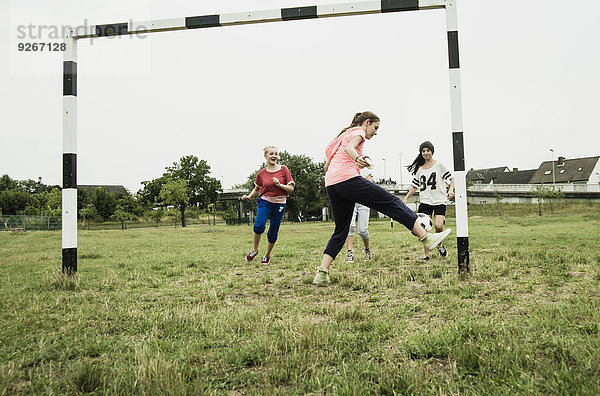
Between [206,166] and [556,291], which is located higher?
[206,166]

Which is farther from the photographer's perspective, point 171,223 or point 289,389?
point 171,223

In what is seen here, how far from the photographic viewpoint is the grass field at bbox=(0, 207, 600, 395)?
1.90 m

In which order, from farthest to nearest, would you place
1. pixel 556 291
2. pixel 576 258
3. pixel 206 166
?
pixel 206 166 < pixel 576 258 < pixel 556 291

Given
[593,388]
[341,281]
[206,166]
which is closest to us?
[593,388]

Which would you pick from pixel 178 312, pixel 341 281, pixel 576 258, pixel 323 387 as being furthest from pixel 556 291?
pixel 178 312

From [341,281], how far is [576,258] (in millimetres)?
3756

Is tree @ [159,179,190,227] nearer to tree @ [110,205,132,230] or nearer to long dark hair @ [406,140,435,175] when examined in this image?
tree @ [110,205,132,230]

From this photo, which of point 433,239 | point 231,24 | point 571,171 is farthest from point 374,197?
point 571,171

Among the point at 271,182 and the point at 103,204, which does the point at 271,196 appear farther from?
the point at 103,204

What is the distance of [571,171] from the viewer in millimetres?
75062

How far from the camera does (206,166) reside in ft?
181

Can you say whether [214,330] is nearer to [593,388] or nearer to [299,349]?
[299,349]

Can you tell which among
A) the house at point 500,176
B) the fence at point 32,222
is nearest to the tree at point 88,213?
the fence at point 32,222

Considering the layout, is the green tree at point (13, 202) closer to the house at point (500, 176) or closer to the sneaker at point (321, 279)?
the sneaker at point (321, 279)
